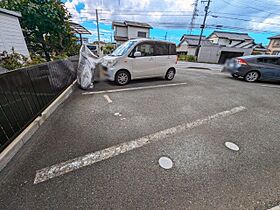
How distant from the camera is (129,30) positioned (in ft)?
101

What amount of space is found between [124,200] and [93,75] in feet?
16.7

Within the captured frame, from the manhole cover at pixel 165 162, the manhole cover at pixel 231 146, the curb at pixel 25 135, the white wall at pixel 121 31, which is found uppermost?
the white wall at pixel 121 31

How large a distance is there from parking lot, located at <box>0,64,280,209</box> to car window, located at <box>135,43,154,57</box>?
2.79 meters

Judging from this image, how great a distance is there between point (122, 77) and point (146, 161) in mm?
4176

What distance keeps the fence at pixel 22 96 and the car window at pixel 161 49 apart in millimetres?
4048

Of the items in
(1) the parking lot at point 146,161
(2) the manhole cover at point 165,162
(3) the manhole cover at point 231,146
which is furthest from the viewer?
(3) the manhole cover at point 231,146

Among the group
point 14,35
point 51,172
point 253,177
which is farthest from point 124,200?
point 14,35

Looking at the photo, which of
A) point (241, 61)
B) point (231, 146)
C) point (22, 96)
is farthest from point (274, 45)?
point (22, 96)

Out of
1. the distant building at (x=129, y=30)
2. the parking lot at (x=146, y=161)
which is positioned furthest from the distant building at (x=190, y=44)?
the parking lot at (x=146, y=161)

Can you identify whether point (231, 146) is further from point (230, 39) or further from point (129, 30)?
point (230, 39)

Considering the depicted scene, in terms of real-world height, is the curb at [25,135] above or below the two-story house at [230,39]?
below

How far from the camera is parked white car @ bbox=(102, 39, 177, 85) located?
17.6ft

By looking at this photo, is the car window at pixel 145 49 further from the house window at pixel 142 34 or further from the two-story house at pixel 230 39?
the two-story house at pixel 230 39

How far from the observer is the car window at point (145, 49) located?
18.1 ft
